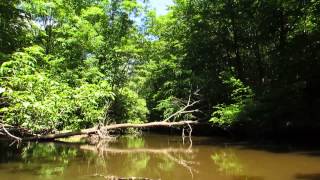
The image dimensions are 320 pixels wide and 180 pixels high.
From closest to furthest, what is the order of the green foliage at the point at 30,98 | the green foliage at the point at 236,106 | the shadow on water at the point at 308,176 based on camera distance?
the shadow on water at the point at 308,176 < the green foliage at the point at 30,98 < the green foliage at the point at 236,106

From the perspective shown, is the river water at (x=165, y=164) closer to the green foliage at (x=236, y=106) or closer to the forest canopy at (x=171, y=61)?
the forest canopy at (x=171, y=61)

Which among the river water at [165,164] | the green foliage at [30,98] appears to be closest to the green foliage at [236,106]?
the river water at [165,164]

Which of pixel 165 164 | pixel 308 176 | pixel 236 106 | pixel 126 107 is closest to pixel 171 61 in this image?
pixel 126 107

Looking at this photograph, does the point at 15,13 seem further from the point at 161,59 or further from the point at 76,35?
the point at 161,59

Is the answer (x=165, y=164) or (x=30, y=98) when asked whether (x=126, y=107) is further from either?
(x=30, y=98)

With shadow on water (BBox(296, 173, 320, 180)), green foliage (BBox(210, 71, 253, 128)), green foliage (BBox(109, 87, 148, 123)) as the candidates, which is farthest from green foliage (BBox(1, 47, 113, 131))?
green foliage (BBox(109, 87, 148, 123))

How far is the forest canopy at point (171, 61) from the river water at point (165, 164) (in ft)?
4.95

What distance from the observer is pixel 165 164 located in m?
15.0

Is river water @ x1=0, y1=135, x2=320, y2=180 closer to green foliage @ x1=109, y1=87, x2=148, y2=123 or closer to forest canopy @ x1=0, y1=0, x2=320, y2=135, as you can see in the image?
forest canopy @ x1=0, y1=0, x2=320, y2=135

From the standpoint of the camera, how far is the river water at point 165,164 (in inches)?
480

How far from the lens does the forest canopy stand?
1972 centimetres

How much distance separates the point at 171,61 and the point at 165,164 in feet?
57.2

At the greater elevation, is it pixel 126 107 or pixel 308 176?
pixel 126 107

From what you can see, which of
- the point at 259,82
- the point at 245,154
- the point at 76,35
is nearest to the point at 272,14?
the point at 259,82
